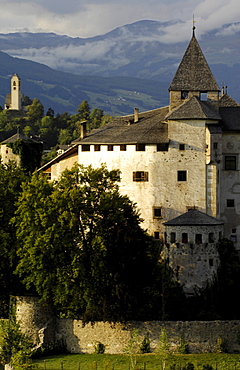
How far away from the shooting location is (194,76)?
73.4m

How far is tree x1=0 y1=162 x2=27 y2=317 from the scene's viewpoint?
63625mm

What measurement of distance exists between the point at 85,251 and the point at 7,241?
22.1 feet

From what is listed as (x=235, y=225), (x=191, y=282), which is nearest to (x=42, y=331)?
(x=191, y=282)

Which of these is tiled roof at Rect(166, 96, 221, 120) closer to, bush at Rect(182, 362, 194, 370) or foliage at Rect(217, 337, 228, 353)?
foliage at Rect(217, 337, 228, 353)

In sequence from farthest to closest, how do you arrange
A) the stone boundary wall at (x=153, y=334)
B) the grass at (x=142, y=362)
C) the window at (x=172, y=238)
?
1. the window at (x=172, y=238)
2. the stone boundary wall at (x=153, y=334)
3. the grass at (x=142, y=362)

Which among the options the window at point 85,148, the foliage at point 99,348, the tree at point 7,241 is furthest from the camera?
the window at point 85,148

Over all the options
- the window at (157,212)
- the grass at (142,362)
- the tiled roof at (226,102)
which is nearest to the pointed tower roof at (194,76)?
the tiled roof at (226,102)

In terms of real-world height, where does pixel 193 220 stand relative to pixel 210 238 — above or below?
above

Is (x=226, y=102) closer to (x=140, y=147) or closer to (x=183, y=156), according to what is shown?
(x=183, y=156)

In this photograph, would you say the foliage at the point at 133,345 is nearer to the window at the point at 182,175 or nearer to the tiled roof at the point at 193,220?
the tiled roof at the point at 193,220

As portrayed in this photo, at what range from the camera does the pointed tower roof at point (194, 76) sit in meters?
72.8

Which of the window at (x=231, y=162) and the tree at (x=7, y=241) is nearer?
the tree at (x=7, y=241)

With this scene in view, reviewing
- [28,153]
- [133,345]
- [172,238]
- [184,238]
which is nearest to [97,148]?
[28,153]

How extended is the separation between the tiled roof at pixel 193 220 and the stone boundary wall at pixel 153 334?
7.78m
